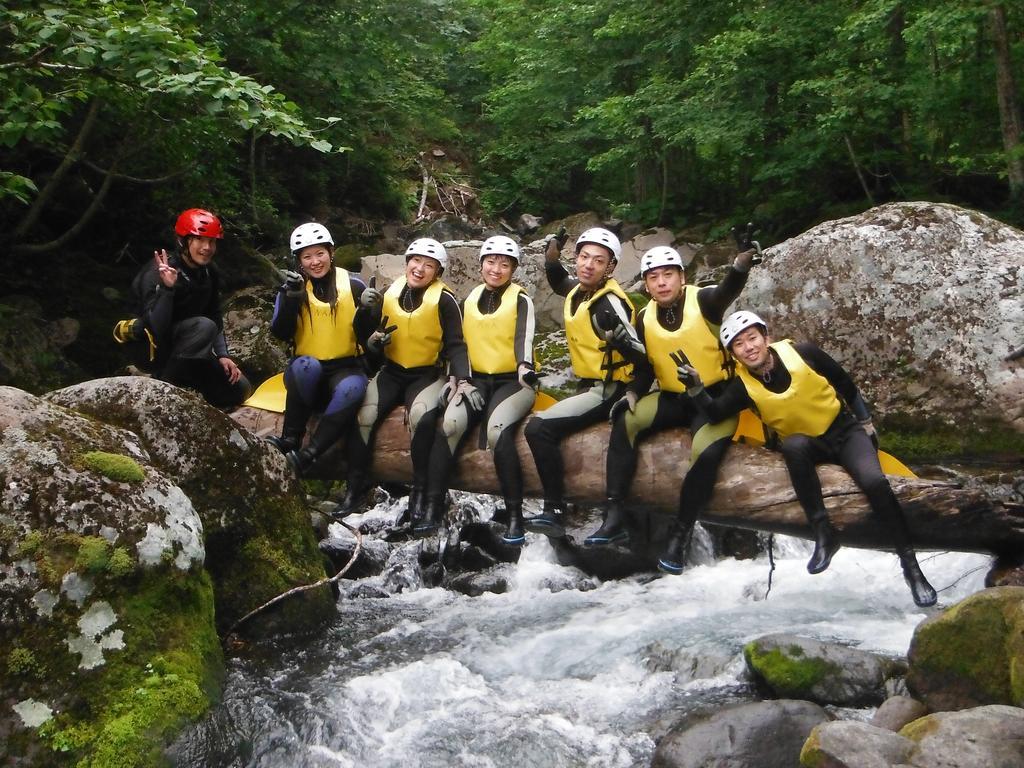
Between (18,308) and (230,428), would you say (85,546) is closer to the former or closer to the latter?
(230,428)

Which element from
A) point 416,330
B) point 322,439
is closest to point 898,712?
point 416,330

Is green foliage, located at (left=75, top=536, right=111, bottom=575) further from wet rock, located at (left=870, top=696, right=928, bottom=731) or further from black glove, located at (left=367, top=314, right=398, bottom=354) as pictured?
wet rock, located at (left=870, top=696, right=928, bottom=731)

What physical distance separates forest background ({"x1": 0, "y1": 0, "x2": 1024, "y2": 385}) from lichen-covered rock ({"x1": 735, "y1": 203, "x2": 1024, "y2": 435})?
2.28 meters

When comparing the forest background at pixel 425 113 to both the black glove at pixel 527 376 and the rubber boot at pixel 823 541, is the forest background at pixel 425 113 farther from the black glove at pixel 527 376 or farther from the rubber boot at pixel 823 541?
the rubber boot at pixel 823 541

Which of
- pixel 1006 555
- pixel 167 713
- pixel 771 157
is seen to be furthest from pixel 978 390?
pixel 167 713

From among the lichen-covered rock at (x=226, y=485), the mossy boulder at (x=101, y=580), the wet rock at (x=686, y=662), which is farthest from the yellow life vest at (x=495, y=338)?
the wet rock at (x=686, y=662)

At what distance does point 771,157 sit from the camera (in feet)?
54.1

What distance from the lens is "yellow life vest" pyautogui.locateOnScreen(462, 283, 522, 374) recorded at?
662 centimetres

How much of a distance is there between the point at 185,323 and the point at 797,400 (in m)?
4.43

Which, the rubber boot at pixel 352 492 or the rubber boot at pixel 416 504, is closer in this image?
the rubber boot at pixel 416 504

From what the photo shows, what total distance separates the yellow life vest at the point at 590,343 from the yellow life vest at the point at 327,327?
5.38 feet

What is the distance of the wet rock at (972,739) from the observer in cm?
419

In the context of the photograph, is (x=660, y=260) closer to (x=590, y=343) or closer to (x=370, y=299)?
(x=590, y=343)

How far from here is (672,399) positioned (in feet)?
20.6
